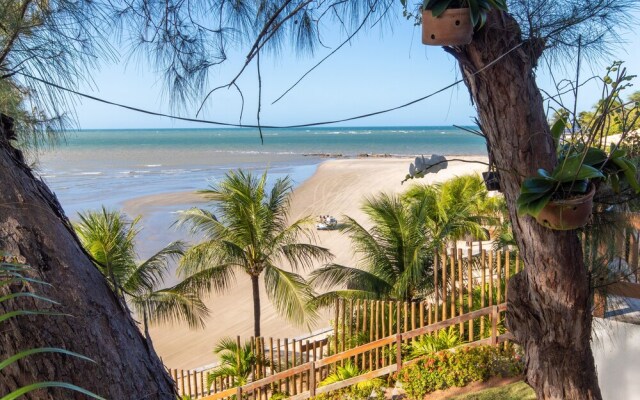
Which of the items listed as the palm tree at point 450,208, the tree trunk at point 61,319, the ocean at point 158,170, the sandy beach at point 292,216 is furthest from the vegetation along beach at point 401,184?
the ocean at point 158,170

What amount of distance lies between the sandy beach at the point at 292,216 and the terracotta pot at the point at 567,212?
383 inches

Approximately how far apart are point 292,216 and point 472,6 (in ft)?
66.8

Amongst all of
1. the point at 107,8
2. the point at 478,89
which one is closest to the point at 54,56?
the point at 107,8

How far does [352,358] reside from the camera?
24.7 ft

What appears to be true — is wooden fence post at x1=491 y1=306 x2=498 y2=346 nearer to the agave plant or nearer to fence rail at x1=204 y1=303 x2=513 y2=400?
Answer: fence rail at x1=204 y1=303 x2=513 y2=400

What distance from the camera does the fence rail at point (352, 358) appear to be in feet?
21.6

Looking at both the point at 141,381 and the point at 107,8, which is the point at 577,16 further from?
the point at 141,381

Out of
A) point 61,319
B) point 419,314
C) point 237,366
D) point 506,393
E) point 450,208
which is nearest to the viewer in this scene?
point 61,319

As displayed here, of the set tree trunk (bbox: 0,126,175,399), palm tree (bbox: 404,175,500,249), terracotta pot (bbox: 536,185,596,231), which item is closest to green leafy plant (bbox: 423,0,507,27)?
terracotta pot (bbox: 536,185,596,231)

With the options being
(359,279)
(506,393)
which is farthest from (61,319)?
(359,279)

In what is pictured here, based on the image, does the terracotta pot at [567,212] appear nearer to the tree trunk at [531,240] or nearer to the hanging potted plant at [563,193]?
the hanging potted plant at [563,193]

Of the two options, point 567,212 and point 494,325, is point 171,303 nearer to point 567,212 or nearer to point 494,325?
point 494,325

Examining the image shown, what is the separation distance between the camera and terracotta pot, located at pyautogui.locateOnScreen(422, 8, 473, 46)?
191 cm

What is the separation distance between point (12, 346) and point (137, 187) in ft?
94.5
